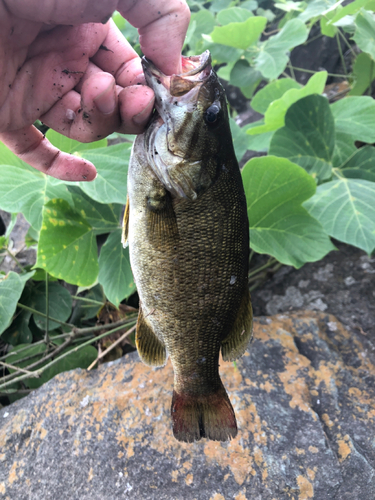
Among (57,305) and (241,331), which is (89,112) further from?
(57,305)

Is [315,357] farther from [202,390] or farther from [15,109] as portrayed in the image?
[15,109]

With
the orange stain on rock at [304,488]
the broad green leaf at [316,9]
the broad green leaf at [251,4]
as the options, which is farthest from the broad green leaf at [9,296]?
the broad green leaf at [251,4]

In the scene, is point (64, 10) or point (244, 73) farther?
point (244, 73)

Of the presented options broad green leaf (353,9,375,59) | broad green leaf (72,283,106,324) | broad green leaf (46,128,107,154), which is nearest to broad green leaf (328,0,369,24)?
broad green leaf (353,9,375,59)

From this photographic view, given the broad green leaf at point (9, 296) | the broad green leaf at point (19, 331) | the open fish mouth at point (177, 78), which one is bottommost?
the broad green leaf at point (19, 331)

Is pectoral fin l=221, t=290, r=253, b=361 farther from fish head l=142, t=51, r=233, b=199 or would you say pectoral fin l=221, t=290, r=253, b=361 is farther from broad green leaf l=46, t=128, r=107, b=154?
broad green leaf l=46, t=128, r=107, b=154

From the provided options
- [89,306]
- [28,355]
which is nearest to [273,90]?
[89,306]

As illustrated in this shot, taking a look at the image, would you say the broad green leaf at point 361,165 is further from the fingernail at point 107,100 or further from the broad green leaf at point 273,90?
the fingernail at point 107,100

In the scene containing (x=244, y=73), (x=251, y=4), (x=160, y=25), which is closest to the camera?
(x=160, y=25)
